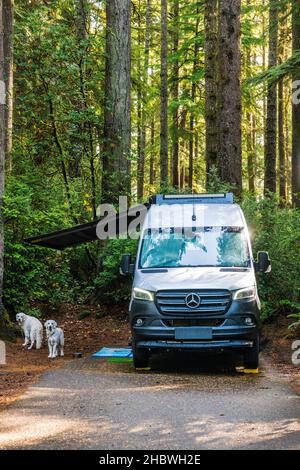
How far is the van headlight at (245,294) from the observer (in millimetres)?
10172

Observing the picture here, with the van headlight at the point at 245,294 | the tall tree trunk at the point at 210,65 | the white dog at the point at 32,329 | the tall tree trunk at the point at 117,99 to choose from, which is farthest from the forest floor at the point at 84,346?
the tall tree trunk at the point at 210,65

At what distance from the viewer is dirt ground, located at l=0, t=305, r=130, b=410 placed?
9586 mm


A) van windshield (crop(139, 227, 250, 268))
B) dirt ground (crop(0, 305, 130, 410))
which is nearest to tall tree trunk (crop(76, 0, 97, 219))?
dirt ground (crop(0, 305, 130, 410))

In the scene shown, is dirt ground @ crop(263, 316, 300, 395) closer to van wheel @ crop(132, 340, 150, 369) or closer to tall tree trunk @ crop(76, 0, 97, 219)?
van wheel @ crop(132, 340, 150, 369)

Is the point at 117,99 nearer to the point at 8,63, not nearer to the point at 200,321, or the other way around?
the point at 8,63

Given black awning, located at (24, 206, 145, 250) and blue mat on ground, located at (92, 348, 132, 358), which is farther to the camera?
black awning, located at (24, 206, 145, 250)

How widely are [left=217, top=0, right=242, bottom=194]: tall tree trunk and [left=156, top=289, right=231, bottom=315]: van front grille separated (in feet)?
25.9

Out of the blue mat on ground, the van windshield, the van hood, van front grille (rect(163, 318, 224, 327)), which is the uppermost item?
the van windshield

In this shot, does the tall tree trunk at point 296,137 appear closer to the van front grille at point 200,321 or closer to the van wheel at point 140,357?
the van front grille at point 200,321

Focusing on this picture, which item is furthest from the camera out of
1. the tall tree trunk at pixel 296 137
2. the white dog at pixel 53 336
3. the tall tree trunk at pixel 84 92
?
the tall tree trunk at pixel 296 137

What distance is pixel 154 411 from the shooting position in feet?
24.9

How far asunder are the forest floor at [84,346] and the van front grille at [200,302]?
150cm

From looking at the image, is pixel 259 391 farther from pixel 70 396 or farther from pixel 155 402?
pixel 70 396

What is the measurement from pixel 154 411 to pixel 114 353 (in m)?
4.90
